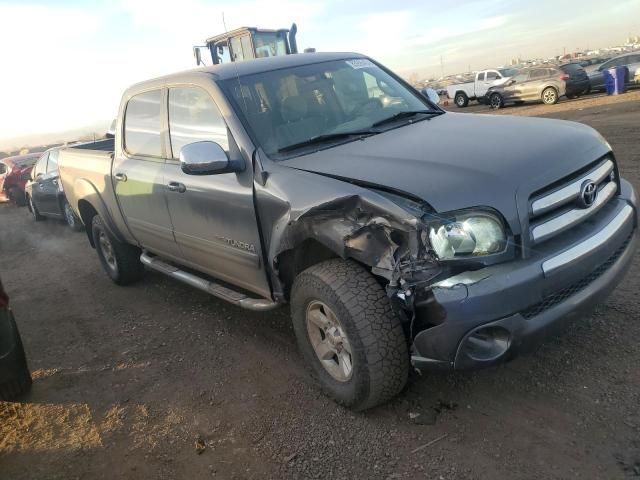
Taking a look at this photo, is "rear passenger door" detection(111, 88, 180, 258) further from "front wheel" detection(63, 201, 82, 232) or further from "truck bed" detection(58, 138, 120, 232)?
"front wheel" detection(63, 201, 82, 232)

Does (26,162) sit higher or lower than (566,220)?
higher

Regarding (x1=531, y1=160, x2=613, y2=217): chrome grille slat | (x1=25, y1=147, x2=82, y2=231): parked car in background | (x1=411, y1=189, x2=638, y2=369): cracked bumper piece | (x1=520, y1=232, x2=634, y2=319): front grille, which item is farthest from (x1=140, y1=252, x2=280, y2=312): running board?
(x1=25, y1=147, x2=82, y2=231): parked car in background

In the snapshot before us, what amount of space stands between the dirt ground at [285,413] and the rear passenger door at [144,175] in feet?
2.71

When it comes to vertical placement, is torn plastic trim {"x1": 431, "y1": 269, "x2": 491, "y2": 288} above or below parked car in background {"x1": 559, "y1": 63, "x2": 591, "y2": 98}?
below

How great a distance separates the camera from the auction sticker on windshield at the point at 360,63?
166 inches

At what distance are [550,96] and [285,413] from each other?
20.3 meters

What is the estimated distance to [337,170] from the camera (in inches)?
114

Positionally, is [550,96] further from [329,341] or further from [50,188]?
[329,341]

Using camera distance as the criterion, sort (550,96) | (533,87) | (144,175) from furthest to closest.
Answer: (533,87) < (550,96) < (144,175)

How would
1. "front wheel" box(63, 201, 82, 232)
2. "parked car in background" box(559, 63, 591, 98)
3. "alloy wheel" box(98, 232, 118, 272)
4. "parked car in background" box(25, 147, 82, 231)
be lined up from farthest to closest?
"parked car in background" box(559, 63, 591, 98) < "parked car in background" box(25, 147, 82, 231) < "front wheel" box(63, 201, 82, 232) < "alloy wheel" box(98, 232, 118, 272)

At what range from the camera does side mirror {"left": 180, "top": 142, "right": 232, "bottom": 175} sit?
3230mm

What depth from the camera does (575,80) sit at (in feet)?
65.5

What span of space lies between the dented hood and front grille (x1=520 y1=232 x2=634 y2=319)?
1.26 feet

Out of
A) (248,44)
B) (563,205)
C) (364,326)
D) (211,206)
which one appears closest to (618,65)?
(248,44)
